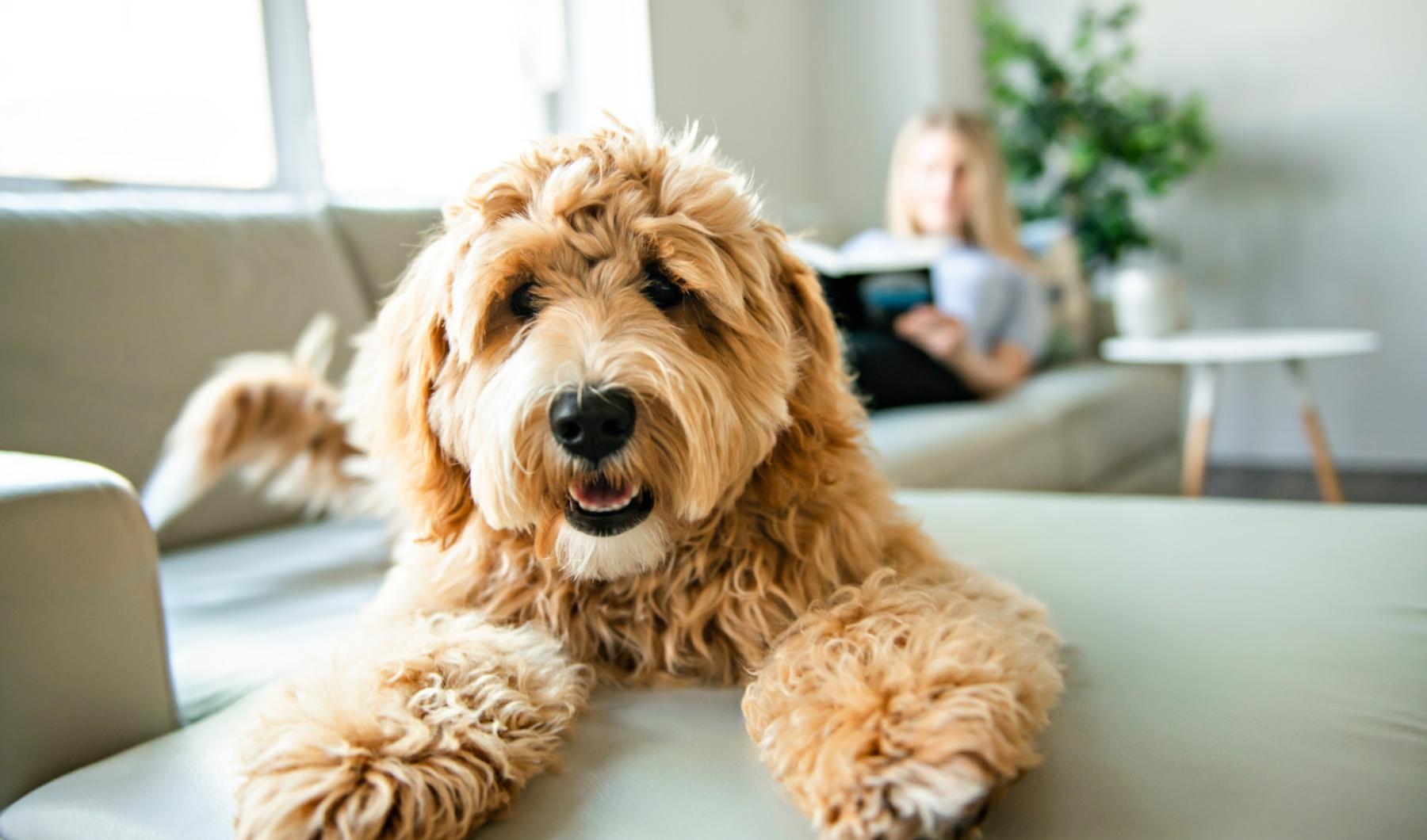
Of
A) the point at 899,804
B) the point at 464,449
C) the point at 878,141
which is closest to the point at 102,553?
the point at 464,449

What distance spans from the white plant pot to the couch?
6.27 feet

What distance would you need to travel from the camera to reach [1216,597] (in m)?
1.54

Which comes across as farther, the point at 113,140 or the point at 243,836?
the point at 113,140

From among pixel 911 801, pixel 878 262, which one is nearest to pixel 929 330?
pixel 878 262

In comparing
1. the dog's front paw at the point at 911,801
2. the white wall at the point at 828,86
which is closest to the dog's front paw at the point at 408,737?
the dog's front paw at the point at 911,801

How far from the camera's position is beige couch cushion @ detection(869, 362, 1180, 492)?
2982mm

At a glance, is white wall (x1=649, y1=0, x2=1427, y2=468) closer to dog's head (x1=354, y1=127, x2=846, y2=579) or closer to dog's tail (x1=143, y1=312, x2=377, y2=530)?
dog's tail (x1=143, y1=312, x2=377, y2=530)

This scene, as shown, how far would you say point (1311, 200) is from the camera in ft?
18.1

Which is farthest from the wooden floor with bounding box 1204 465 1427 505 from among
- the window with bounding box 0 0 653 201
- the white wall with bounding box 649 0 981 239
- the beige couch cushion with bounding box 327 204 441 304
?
the beige couch cushion with bounding box 327 204 441 304

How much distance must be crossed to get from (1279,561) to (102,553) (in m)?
1.77

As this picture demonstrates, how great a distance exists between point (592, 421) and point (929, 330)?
105 inches

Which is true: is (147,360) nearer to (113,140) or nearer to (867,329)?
(113,140)

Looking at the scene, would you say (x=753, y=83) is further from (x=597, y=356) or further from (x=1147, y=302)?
(x=597, y=356)

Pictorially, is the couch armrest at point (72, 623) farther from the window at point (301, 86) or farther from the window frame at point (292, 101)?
the window frame at point (292, 101)
